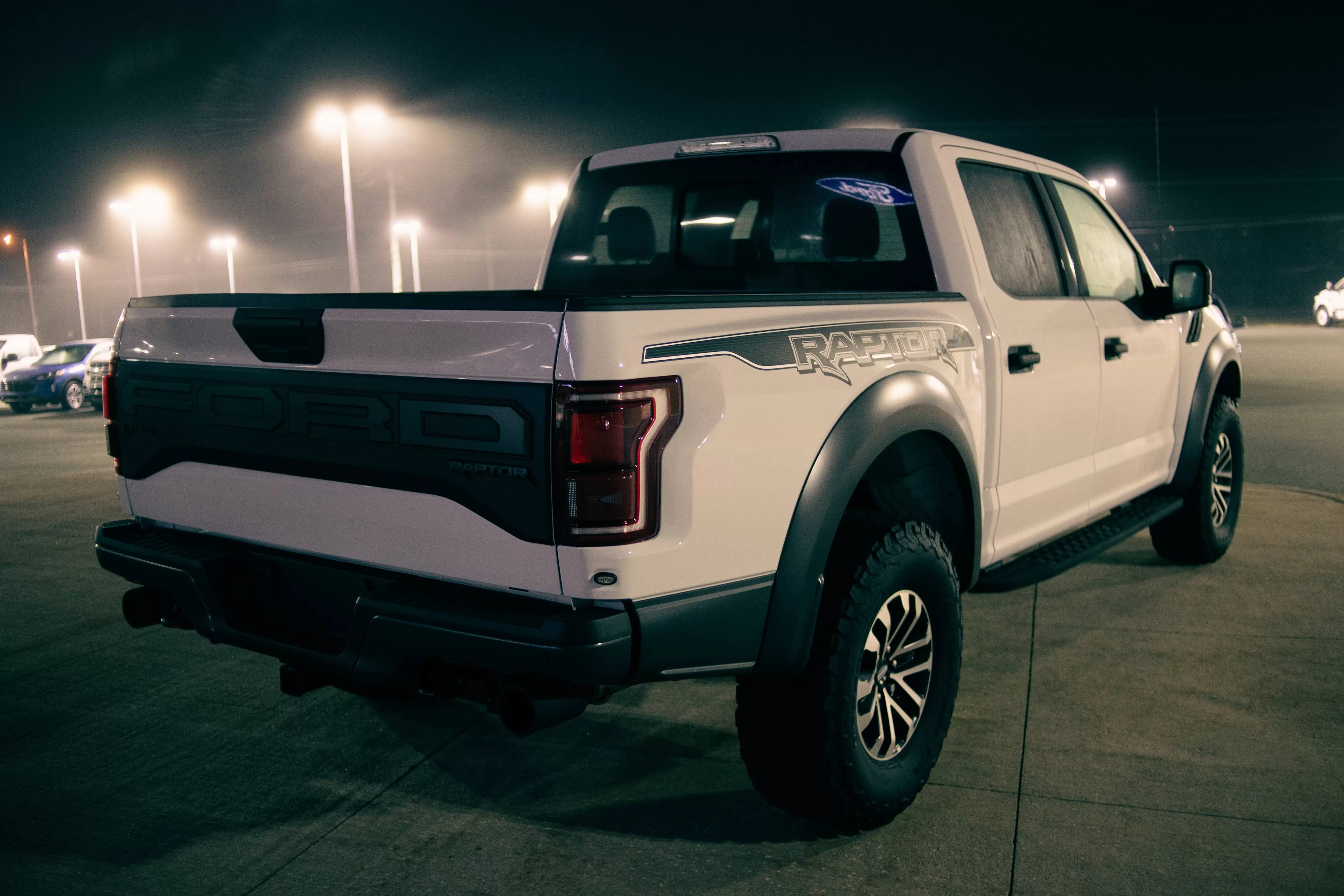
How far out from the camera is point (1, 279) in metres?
143

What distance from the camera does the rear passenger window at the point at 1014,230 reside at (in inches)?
157

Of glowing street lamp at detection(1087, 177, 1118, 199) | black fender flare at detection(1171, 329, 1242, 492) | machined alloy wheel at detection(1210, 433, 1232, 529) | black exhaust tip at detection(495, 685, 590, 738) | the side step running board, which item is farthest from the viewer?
glowing street lamp at detection(1087, 177, 1118, 199)

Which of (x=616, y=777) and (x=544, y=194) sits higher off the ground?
(x=544, y=194)

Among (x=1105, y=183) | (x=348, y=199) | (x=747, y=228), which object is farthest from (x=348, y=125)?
(x=1105, y=183)

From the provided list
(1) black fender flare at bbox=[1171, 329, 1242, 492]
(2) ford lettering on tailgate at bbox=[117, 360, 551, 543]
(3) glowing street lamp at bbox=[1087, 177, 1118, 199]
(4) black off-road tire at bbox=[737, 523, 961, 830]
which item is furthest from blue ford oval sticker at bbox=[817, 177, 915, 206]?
(3) glowing street lamp at bbox=[1087, 177, 1118, 199]

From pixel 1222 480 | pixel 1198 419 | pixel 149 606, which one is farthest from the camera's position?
pixel 1222 480

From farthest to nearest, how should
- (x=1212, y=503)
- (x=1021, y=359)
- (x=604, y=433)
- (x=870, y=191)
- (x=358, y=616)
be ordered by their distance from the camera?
(x=1212, y=503)
(x=870, y=191)
(x=1021, y=359)
(x=358, y=616)
(x=604, y=433)

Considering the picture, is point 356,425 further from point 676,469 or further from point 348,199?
point 348,199

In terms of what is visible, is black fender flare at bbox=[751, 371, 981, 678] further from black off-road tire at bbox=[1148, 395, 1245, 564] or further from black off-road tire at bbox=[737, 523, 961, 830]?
black off-road tire at bbox=[1148, 395, 1245, 564]

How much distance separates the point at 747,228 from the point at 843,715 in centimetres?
220

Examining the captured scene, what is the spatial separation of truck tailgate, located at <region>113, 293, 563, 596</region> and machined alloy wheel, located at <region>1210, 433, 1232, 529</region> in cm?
441

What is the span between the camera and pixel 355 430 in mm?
2648

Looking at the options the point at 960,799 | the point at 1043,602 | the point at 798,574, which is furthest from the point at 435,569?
the point at 1043,602

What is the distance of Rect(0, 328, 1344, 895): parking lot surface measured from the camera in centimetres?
290
